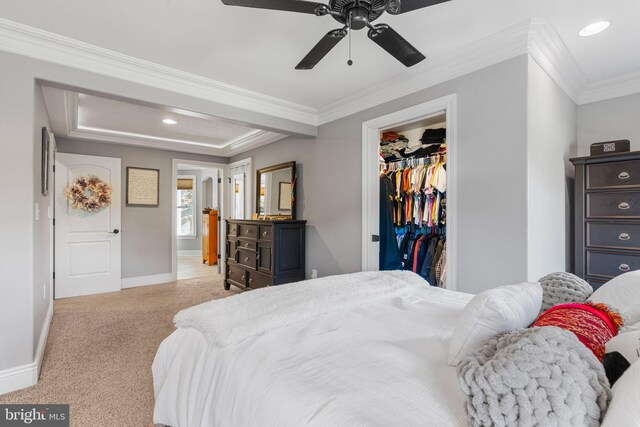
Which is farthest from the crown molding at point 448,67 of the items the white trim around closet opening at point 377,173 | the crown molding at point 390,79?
the white trim around closet opening at point 377,173

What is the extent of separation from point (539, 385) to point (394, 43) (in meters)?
1.78

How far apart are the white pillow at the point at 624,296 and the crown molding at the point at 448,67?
1.72 m

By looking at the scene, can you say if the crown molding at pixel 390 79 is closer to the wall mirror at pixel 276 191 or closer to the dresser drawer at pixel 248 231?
the wall mirror at pixel 276 191

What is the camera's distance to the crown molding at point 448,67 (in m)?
2.25

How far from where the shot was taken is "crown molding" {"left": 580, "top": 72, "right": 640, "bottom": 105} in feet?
9.21

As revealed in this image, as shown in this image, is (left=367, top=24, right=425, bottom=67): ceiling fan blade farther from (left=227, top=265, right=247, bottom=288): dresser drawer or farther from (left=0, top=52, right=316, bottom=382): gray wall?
(left=227, top=265, right=247, bottom=288): dresser drawer

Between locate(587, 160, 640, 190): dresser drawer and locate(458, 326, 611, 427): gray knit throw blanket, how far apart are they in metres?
2.43

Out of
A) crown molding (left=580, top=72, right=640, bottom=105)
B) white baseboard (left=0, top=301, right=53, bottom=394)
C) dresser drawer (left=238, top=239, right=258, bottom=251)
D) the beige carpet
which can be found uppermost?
crown molding (left=580, top=72, right=640, bottom=105)

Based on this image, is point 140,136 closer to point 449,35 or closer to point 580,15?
point 449,35

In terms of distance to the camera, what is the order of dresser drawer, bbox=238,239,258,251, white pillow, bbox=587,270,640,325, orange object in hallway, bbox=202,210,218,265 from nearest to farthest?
1. white pillow, bbox=587,270,640,325
2. dresser drawer, bbox=238,239,258,251
3. orange object in hallway, bbox=202,210,218,265

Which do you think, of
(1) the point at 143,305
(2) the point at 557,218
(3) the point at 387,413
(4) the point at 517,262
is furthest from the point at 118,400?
(2) the point at 557,218

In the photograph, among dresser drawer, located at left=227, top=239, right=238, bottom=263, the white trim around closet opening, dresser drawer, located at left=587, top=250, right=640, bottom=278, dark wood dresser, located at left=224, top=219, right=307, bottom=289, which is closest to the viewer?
dresser drawer, located at left=587, top=250, right=640, bottom=278

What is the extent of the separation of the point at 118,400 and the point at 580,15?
3.82 meters

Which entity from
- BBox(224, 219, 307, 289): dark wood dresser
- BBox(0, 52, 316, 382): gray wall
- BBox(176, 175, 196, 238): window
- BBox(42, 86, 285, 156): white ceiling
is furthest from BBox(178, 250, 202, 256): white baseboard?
BBox(0, 52, 316, 382): gray wall
